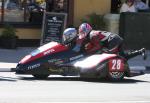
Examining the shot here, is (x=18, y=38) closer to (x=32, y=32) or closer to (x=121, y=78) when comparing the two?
(x=32, y=32)

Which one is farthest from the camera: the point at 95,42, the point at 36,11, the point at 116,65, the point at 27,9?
the point at 36,11

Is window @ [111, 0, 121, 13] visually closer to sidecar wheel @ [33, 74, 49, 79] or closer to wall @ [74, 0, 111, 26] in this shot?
wall @ [74, 0, 111, 26]

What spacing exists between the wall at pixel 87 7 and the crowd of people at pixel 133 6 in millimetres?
673

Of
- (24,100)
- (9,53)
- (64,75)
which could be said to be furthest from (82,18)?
(24,100)

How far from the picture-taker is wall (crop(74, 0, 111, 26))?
2288 centimetres

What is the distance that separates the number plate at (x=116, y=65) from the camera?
609 inches

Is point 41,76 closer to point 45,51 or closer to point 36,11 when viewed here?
point 45,51

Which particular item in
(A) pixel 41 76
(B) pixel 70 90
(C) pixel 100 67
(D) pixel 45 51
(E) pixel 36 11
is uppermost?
(E) pixel 36 11

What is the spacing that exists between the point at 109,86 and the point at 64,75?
142cm

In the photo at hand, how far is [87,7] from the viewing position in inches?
903

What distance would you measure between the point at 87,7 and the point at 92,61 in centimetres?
768

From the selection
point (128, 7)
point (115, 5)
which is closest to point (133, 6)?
point (128, 7)

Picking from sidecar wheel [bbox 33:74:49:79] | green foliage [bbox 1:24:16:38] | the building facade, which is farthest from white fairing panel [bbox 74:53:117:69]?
the building facade

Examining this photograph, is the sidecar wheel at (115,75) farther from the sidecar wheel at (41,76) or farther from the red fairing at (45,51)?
the sidecar wheel at (41,76)
